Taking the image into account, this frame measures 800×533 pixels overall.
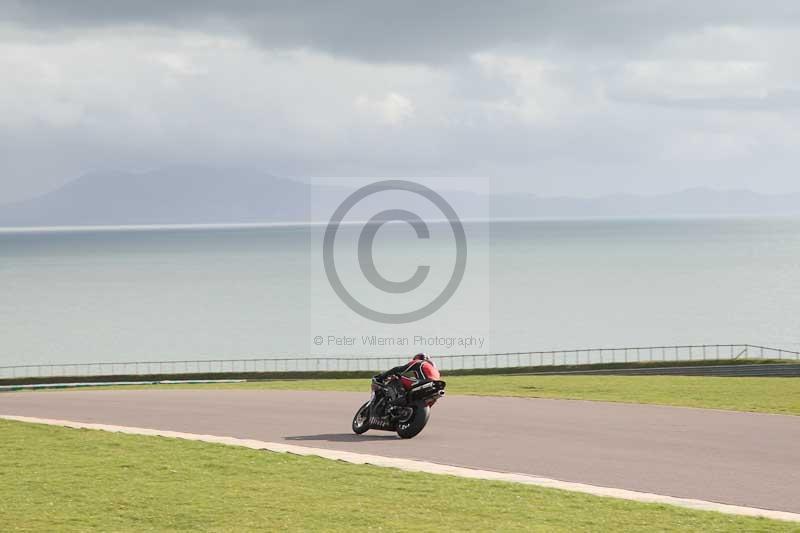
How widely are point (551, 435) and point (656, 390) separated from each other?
12.2 metres

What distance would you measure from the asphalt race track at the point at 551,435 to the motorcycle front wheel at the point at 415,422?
0.34 metres

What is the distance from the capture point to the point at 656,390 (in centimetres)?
3403

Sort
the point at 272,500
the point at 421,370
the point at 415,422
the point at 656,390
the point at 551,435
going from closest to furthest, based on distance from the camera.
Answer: the point at 272,500, the point at 421,370, the point at 415,422, the point at 551,435, the point at 656,390

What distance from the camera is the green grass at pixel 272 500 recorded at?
1377cm

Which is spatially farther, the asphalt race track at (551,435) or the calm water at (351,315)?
the calm water at (351,315)

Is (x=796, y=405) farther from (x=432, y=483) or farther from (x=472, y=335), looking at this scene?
(x=472, y=335)

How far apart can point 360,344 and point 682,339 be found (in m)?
33.0

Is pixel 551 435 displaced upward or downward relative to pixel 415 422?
downward

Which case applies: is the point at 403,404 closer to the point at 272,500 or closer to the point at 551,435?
the point at 551,435

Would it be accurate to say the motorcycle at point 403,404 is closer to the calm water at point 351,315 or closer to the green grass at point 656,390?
the green grass at point 656,390

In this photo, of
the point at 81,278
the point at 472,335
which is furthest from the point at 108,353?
the point at 81,278

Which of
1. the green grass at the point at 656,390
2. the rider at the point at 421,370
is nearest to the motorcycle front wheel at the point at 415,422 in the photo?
the rider at the point at 421,370

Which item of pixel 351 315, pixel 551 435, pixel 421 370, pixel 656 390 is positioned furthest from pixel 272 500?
pixel 351 315

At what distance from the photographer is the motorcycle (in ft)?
73.5
